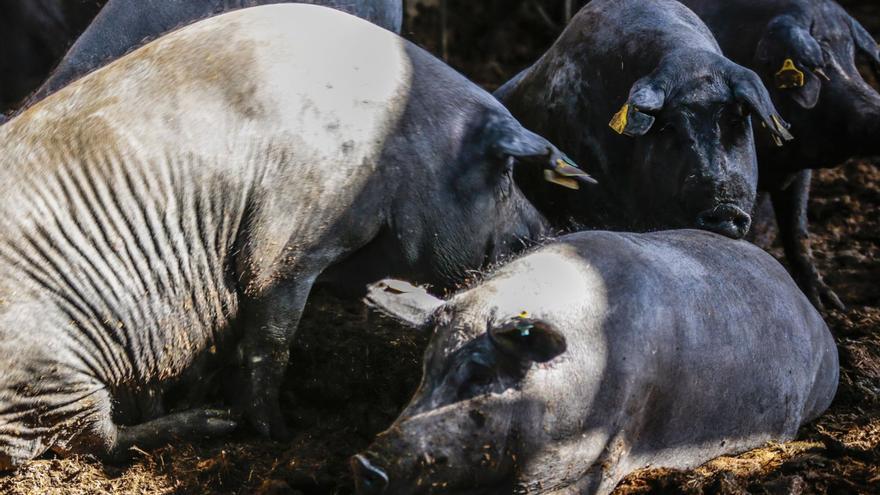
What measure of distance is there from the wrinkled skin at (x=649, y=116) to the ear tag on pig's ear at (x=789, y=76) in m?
0.36

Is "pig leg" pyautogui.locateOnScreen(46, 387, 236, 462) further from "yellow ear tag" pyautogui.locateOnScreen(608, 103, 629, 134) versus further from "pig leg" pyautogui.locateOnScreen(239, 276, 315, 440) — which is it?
"yellow ear tag" pyautogui.locateOnScreen(608, 103, 629, 134)

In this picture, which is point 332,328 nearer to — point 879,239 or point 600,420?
point 600,420

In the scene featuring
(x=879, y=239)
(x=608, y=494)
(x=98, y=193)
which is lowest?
(x=879, y=239)

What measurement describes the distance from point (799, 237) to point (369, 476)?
12.5 feet

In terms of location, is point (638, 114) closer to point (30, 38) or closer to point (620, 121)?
point (620, 121)

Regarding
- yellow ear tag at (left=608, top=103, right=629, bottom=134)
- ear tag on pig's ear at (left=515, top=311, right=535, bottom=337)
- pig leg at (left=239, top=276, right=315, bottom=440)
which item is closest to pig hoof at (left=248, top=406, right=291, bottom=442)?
pig leg at (left=239, top=276, right=315, bottom=440)

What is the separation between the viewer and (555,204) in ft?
18.7

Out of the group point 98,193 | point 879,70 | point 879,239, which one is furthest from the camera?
point 879,239

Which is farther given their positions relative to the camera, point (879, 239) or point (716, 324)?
point (879, 239)

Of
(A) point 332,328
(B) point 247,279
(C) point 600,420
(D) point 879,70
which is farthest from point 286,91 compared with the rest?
(D) point 879,70

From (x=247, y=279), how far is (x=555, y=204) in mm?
1623

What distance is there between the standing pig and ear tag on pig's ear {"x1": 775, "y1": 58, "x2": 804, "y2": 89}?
1.57 metres

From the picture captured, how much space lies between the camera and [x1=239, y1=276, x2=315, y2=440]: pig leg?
15.4ft

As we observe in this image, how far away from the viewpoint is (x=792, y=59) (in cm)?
600
